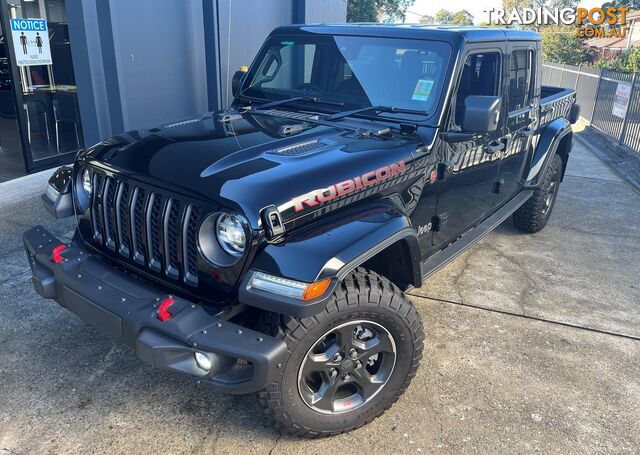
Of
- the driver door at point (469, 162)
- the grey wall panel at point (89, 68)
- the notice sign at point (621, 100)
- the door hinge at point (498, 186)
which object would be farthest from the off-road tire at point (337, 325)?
the notice sign at point (621, 100)

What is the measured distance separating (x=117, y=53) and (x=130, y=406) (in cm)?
482

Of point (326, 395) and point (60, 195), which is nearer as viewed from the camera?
point (326, 395)

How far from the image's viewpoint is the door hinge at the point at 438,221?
3.40 m

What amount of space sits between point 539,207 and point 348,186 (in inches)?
132

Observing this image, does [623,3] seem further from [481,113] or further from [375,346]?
[375,346]

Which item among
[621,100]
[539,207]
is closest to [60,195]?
[539,207]

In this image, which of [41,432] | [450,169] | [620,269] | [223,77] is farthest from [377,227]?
[223,77]

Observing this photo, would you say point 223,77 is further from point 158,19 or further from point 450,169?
point 450,169

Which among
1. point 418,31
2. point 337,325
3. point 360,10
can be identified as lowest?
point 337,325

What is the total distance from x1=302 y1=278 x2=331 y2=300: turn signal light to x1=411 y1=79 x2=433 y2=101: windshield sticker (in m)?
1.55

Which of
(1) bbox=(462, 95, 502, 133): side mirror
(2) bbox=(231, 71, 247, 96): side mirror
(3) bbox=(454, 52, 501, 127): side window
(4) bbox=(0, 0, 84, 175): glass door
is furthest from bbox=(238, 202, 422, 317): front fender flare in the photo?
(4) bbox=(0, 0, 84, 175): glass door

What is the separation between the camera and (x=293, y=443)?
2.65m

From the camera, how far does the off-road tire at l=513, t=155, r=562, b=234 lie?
17.2 feet

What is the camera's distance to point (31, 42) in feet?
21.2
